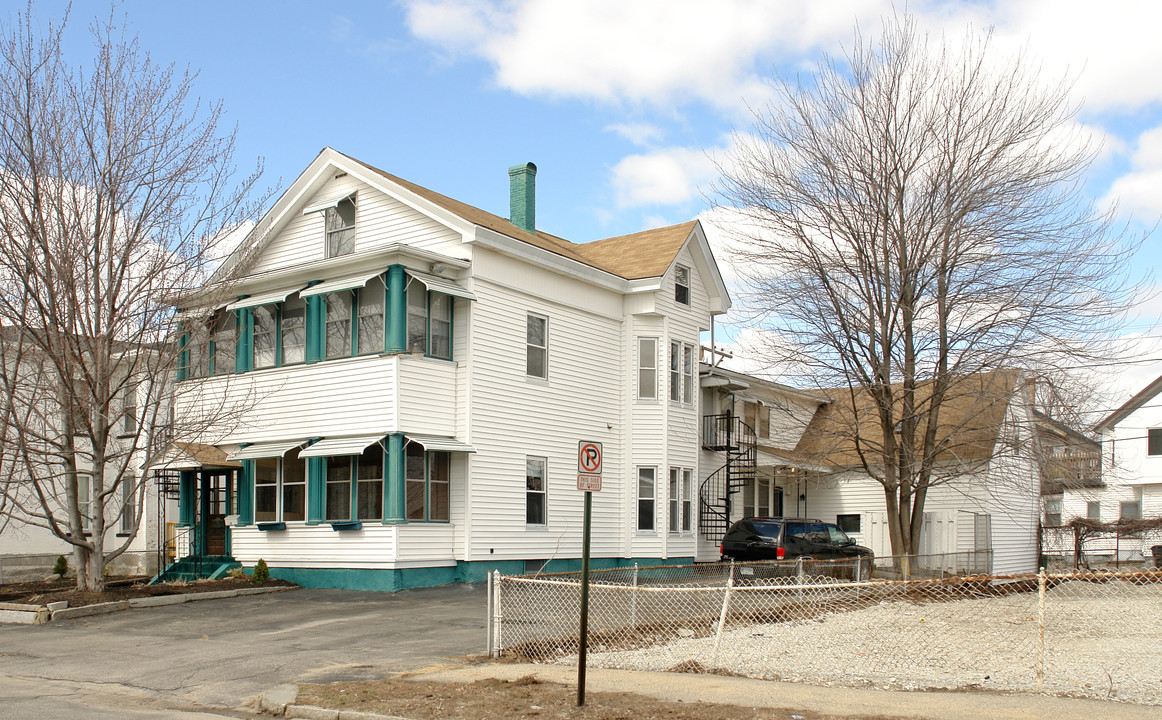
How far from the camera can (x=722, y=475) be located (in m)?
30.2

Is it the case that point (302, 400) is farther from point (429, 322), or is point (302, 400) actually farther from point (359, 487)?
point (429, 322)

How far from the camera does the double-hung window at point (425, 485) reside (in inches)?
834

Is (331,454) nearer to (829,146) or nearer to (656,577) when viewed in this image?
(656,577)

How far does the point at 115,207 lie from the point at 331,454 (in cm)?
628

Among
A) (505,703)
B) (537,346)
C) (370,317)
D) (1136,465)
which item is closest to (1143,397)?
(1136,465)

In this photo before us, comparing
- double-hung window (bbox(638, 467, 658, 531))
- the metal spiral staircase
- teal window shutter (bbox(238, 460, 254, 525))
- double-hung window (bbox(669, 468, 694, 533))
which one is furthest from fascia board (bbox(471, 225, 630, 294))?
teal window shutter (bbox(238, 460, 254, 525))

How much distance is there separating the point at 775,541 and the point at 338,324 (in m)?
11.7

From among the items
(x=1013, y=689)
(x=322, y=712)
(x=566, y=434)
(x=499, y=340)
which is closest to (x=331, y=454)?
(x=499, y=340)

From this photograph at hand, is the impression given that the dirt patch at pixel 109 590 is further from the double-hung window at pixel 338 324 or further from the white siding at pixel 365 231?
the white siding at pixel 365 231

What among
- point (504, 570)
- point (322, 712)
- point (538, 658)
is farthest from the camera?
point (504, 570)

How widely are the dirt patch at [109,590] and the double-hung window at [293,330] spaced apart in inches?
197

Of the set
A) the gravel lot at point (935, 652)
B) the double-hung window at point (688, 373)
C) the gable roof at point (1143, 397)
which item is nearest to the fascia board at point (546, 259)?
the double-hung window at point (688, 373)

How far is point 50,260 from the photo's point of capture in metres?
18.6

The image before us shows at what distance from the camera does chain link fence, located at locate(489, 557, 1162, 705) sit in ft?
36.7
